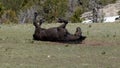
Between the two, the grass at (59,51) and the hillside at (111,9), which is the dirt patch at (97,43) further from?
the hillside at (111,9)

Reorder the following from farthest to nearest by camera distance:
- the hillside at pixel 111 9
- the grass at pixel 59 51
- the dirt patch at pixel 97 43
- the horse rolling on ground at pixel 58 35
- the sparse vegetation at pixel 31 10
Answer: the hillside at pixel 111 9, the sparse vegetation at pixel 31 10, the horse rolling on ground at pixel 58 35, the dirt patch at pixel 97 43, the grass at pixel 59 51

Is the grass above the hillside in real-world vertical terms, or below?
above

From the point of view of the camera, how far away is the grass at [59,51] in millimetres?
10945

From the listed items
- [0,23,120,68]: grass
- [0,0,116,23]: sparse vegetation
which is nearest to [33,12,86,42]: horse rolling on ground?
[0,23,120,68]: grass

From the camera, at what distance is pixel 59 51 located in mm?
13312

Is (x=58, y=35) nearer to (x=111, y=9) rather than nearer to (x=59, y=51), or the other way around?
(x=59, y=51)

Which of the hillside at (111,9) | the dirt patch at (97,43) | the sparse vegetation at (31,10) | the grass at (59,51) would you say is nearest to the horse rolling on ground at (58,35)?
the grass at (59,51)

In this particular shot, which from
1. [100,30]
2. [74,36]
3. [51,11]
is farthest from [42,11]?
[74,36]

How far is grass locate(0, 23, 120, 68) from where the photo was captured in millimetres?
10945

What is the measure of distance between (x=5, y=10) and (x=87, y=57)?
122 feet

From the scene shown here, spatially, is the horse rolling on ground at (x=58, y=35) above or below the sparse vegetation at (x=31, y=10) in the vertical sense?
above

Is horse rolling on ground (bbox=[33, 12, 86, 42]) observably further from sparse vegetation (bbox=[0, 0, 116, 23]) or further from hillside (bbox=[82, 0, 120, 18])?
hillside (bbox=[82, 0, 120, 18])

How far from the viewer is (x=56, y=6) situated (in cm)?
4978

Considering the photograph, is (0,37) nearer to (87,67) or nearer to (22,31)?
(22,31)
